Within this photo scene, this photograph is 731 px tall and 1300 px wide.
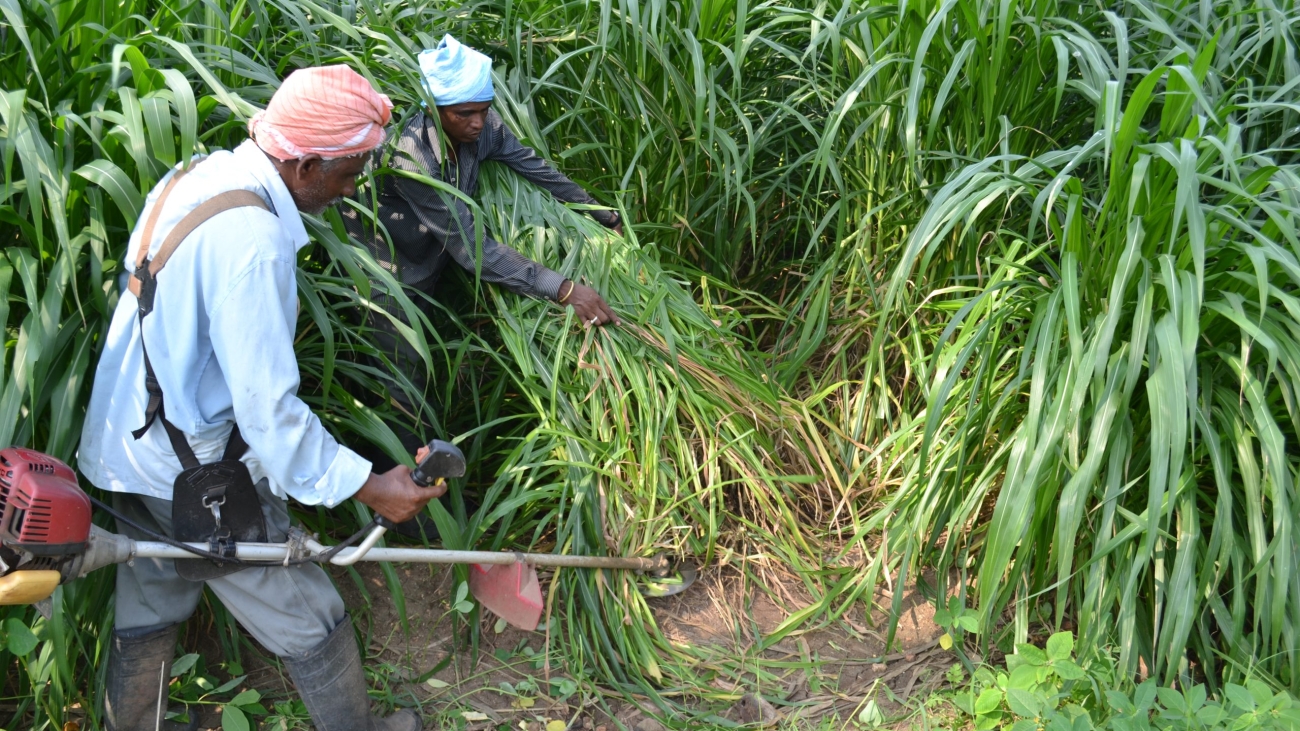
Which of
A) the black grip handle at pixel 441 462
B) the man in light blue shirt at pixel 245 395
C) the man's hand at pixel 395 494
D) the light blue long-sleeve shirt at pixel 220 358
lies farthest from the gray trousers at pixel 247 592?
the black grip handle at pixel 441 462

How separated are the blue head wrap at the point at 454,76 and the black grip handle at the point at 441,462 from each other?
1222 millimetres

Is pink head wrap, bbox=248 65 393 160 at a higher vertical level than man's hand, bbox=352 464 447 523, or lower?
higher

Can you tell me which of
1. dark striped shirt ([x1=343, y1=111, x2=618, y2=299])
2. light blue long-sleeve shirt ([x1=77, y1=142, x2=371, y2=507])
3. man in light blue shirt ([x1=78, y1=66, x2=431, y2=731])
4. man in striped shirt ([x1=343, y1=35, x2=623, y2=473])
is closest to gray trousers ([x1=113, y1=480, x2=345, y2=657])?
man in light blue shirt ([x1=78, y1=66, x2=431, y2=731])

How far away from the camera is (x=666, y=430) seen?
8.73 ft

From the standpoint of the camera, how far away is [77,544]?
1645 millimetres

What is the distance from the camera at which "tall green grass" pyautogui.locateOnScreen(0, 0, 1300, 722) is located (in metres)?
2.01

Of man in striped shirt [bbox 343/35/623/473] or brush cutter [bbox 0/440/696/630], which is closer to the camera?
brush cutter [bbox 0/440/696/630]

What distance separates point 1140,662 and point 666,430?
1215 mm

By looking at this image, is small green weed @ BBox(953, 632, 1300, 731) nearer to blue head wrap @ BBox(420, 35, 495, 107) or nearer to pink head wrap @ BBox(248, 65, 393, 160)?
pink head wrap @ BBox(248, 65, 393, 160)

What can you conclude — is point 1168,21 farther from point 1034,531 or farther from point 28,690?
point 28,690

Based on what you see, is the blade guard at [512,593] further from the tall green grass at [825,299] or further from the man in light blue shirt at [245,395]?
the man in light blue shirt at [245,395]

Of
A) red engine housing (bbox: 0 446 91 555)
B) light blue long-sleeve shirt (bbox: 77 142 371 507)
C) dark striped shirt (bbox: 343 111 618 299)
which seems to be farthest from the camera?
dark striped shirt (bbox: 343 111 618 299)

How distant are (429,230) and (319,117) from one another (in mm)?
961

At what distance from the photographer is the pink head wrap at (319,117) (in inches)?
70.6
